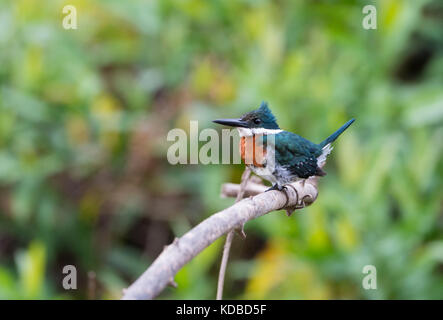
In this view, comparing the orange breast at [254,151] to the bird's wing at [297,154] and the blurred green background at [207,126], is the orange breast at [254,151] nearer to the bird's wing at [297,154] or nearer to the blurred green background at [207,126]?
the bird's wing at [297,154]

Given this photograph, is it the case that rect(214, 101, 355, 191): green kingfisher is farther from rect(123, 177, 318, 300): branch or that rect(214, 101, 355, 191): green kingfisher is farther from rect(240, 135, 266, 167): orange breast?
rect(123, 177, 318, 300): branch

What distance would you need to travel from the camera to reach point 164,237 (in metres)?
4.86

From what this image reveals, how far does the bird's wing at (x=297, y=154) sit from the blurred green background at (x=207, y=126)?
3.39 feet

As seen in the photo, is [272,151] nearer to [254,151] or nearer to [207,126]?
[254,151]

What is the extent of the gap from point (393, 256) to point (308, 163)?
1.28 m

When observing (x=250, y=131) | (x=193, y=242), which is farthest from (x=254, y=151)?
(x=193, y=242)

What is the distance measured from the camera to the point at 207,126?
4441 millimetres

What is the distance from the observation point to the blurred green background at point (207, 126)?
12.3 ft

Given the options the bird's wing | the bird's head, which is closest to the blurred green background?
the bird's wing

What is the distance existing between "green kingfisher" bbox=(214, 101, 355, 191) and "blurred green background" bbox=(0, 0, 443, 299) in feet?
3.58

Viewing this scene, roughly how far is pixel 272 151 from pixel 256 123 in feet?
0.48

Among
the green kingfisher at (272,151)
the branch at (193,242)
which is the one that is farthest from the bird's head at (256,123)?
the branch at (193,242)
